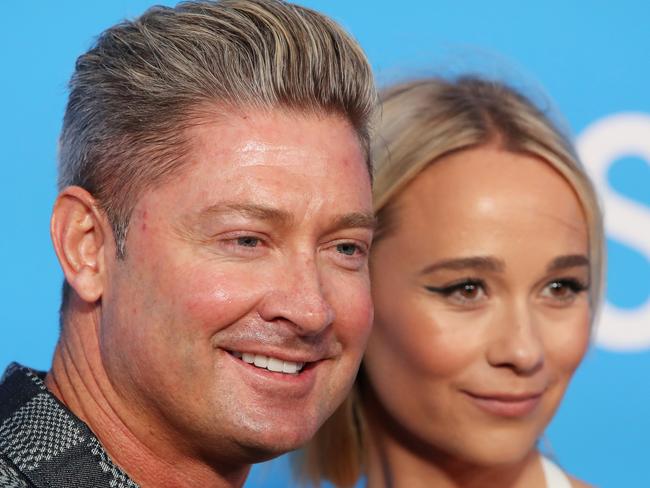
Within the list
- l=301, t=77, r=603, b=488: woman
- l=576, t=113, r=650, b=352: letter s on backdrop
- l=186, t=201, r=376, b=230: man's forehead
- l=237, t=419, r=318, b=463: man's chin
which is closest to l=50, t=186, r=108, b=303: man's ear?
l=186, t=201, r=376, b=230: man's forehead

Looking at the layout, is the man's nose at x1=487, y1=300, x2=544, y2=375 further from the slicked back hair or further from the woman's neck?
the slicked back hair

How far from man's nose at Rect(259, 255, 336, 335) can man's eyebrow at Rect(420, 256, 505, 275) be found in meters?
0.73

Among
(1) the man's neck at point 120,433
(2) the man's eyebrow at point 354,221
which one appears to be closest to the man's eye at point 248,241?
(2) the man's eyebrow at point 354,221

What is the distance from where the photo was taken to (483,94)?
2436mm

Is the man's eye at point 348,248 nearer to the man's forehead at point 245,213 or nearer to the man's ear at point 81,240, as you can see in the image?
the man's forehead at point 245,213

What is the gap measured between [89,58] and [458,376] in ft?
3.31

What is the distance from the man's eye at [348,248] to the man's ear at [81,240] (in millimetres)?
344

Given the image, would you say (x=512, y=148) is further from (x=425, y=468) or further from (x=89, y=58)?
(x=89, y=58)

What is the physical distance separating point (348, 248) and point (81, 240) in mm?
394

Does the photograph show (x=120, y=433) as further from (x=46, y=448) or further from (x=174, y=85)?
(x=174, y=85)

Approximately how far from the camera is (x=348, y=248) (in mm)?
1611

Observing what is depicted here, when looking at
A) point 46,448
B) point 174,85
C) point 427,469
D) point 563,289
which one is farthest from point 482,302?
point 46,448

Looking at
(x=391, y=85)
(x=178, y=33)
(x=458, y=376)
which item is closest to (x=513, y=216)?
(x=458, y=376)

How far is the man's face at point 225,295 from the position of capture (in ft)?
4.81
